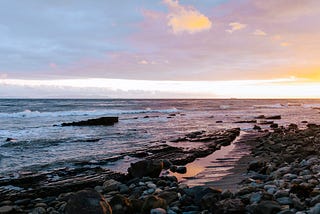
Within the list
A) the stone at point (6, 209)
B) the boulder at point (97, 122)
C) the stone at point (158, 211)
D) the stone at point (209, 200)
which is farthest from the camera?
the boulder at point (97, 122)

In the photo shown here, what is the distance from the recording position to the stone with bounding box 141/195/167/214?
18.6 feet

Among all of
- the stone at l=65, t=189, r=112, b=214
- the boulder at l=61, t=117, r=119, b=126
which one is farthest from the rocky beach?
the boulder at l=61, t=117, r=119, b=126

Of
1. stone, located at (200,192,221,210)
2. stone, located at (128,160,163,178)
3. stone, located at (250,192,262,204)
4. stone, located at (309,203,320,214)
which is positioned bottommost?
stone, located at (128,160,163,178)

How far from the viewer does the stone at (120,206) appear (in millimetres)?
5633

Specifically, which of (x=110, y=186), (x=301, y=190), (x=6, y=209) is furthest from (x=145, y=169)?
(x=301, y=190)

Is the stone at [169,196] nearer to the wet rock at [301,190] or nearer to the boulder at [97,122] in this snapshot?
the wet rock at [301,190]

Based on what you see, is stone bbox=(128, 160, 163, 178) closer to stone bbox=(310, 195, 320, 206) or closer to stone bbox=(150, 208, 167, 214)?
stone bbox=(150, 208, 167, 214)

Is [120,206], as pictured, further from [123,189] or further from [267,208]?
[267,208]

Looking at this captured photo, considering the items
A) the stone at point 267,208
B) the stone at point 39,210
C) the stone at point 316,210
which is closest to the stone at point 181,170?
the stone at point 39,210

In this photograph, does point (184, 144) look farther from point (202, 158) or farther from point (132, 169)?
point (132, 169)

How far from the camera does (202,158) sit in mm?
12297

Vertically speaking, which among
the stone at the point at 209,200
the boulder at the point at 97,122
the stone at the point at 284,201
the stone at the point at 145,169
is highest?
the stone at the point at 284,201

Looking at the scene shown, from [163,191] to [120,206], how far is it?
1456 mm

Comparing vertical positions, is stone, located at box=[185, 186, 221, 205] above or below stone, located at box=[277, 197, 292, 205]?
below
